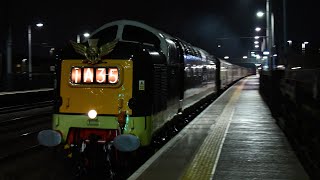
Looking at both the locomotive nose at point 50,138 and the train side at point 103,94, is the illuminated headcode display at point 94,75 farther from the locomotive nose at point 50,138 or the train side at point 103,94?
the locomotive nose at point 50,138

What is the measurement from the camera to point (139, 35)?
36.1 feet

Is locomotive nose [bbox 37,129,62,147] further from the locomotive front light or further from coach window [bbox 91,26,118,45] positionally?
coach window [bbox 91,26,118,45]

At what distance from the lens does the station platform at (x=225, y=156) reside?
777cm

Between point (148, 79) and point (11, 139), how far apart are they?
6455 millimetres

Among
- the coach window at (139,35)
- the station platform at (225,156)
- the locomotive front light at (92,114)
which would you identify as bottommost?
the station platform at (225,156)

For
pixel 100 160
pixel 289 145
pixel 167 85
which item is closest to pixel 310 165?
pixel 289 145

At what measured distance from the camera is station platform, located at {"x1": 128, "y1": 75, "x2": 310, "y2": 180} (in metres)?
7.77

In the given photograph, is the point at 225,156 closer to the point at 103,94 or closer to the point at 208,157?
the point at 208,157

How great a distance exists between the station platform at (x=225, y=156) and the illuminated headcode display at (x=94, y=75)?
167 centimetres

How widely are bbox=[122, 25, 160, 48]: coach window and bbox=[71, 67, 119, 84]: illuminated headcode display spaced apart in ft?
6.32

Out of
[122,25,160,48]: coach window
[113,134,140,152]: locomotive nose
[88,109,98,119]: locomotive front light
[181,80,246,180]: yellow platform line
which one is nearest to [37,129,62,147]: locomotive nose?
[88,109,98,119]: locomotive front light

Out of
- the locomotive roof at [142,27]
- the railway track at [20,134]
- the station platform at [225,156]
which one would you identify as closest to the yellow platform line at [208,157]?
the station platform at [225,156]

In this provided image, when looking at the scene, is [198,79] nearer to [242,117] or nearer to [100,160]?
[242,117]

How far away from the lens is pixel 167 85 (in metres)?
11.2
